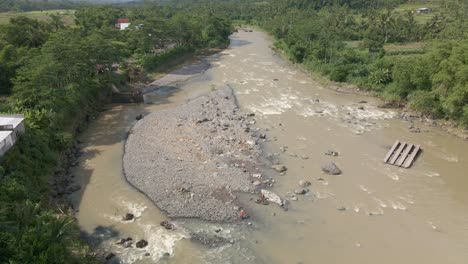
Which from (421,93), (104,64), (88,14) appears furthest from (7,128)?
(88,14)

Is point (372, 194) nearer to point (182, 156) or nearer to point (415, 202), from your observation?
point (415, 202)

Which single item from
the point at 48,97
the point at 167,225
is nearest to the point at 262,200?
the point at 167,225

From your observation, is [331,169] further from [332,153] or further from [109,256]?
[109,256]

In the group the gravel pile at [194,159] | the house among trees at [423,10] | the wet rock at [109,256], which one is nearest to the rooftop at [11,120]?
the gravel pile at [194,159]

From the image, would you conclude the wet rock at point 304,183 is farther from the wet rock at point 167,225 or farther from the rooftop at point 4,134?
the rooftop at point 4,134

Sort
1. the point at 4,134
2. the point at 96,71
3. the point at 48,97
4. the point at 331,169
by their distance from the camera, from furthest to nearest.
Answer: the point at 96,71 → the point at 48,97 → the point at 331,169 → the point at 4,134
